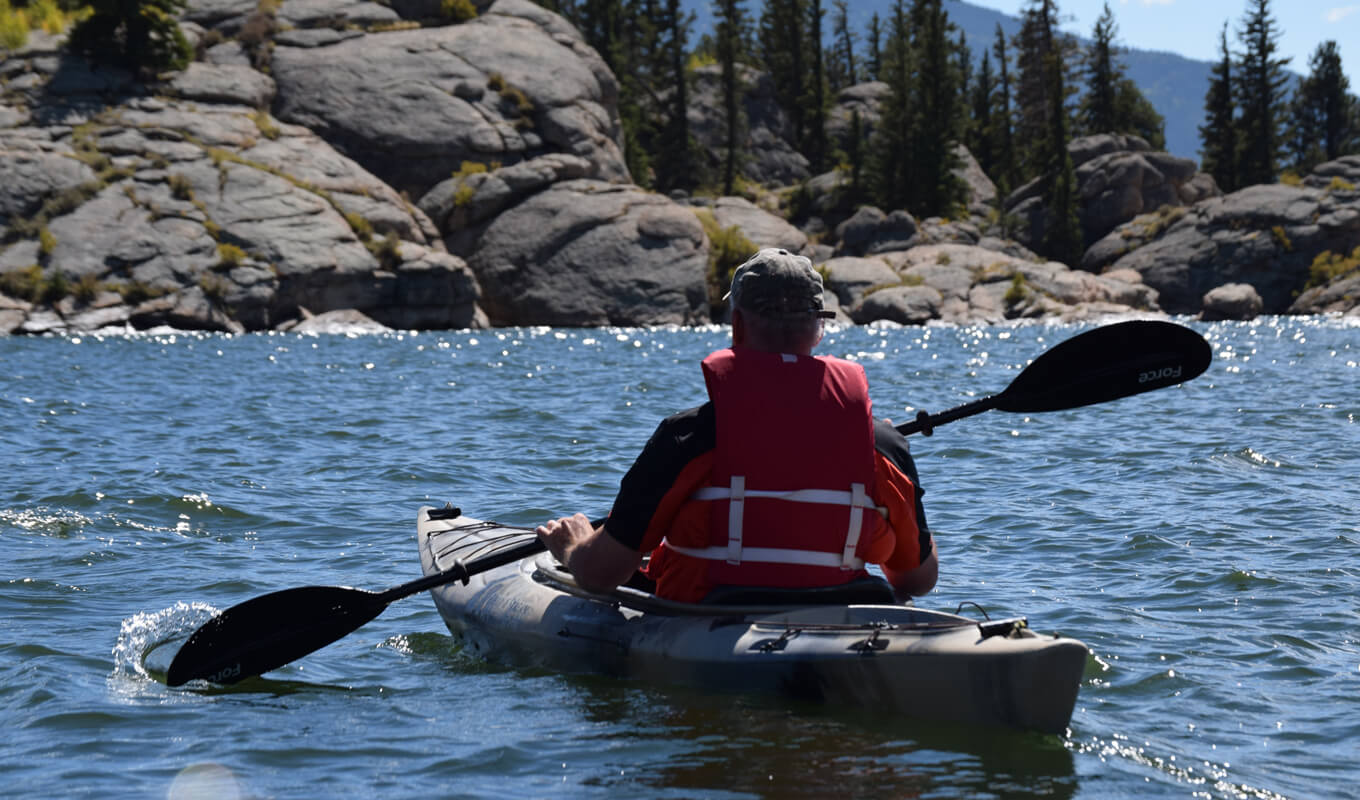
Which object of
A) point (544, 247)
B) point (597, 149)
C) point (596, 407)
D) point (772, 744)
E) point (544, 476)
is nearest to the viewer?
point (772, 744)

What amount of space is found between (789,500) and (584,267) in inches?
1351

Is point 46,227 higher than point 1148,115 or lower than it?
lower

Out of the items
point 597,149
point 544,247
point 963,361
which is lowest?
point 963,361

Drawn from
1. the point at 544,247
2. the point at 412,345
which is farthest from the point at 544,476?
the point at 544,247

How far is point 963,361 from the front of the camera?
→ 22625 millimetres

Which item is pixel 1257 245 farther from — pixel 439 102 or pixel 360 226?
pixel 360 226

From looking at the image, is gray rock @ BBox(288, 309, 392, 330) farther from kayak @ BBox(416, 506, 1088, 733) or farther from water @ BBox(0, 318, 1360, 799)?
kayak @ BBox(416, 506, 1088, 733)

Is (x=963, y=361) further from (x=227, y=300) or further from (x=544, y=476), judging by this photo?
(x=227, y=300)

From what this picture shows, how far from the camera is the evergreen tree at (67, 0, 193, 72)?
121ft

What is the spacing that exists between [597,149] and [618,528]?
1551 inches

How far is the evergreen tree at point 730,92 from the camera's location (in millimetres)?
55312

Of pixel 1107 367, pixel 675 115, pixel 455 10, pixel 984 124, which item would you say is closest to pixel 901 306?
pixel 455 10

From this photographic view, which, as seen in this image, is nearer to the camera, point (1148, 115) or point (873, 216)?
point (873, 216)

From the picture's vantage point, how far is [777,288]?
158 inches
